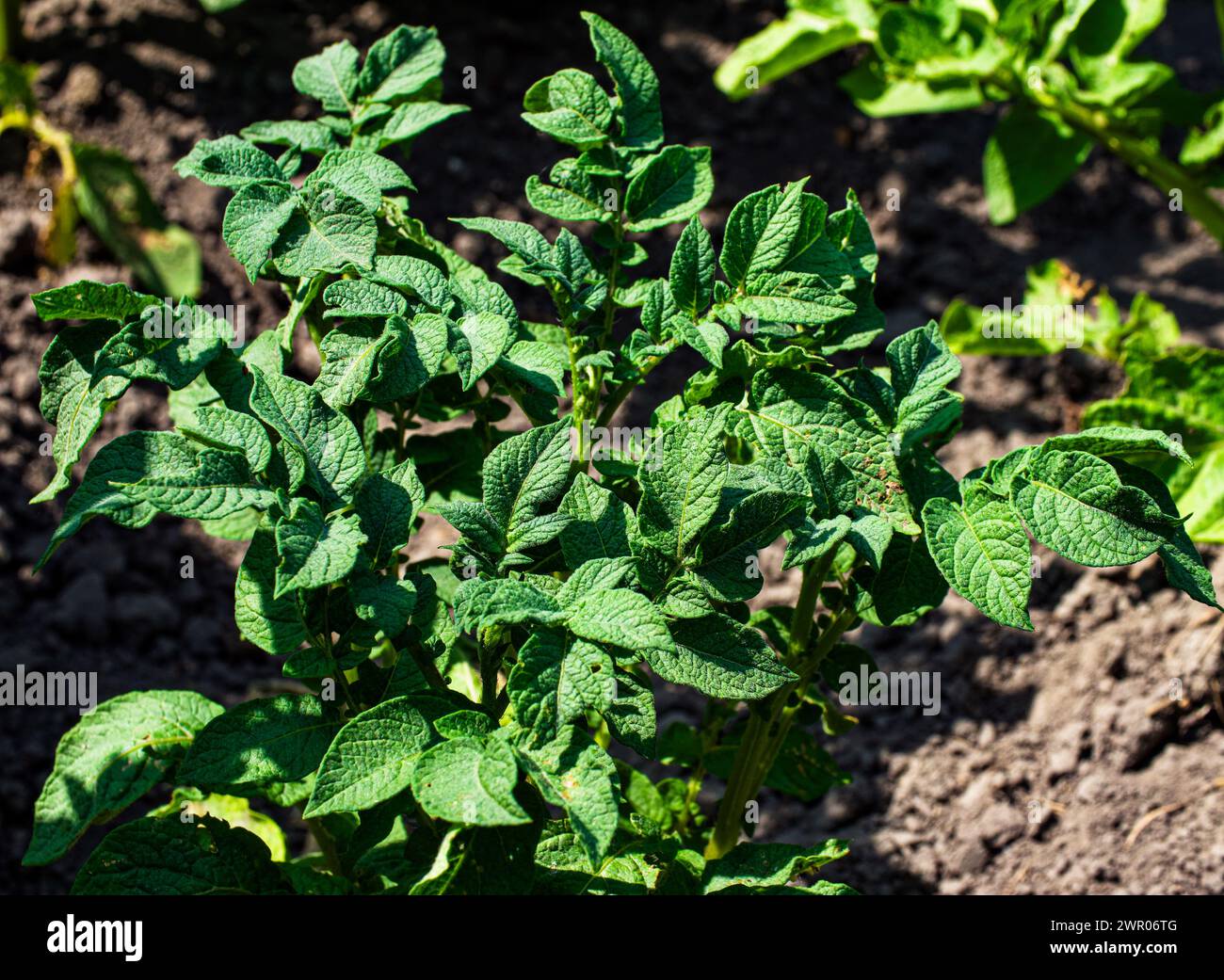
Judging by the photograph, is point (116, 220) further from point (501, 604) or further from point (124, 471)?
point (501, 604)

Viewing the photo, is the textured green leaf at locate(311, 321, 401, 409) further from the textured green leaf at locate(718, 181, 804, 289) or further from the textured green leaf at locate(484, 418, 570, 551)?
the textured green leaf at locate(718, 181, 804, 289)

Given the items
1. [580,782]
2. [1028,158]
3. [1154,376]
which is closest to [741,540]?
[580,782]

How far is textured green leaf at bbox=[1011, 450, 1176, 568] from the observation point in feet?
4.04

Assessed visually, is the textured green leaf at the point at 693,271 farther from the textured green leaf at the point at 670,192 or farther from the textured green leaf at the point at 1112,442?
the textured green leaf at the point at 1112,442

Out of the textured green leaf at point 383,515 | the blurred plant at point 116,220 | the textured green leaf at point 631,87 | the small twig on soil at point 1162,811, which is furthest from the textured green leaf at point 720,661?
the blurred plant at point 116,220

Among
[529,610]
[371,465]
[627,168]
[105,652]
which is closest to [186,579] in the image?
[105,652]

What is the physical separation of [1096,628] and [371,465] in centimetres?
159

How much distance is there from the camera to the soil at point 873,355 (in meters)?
2.22

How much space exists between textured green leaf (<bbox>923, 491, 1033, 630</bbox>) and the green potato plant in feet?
4.90

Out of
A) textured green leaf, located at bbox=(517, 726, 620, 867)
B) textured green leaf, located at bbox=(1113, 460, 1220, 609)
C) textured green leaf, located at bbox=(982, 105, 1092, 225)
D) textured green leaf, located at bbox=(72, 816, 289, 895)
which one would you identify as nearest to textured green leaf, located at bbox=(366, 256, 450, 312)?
textured green leaf, located at bbox=(517, 726, 620, 867)

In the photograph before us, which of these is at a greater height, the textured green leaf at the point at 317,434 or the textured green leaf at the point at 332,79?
the textured green leaf at the point at 332,79

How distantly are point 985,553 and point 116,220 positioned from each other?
8.15ft

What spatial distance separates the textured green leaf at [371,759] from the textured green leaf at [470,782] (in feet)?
0.14

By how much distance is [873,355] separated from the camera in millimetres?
3117
